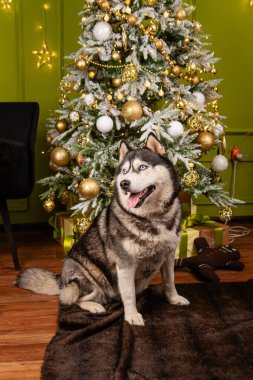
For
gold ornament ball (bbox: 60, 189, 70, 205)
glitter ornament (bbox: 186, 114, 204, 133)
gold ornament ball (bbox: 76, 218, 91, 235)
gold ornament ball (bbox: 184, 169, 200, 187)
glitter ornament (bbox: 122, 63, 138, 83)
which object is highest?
glitter ornament (bbox: 122, 63, 138, 83)

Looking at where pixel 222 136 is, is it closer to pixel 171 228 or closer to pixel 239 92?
pixel 239 92

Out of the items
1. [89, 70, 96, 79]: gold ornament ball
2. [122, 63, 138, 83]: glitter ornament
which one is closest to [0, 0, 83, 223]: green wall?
[89, 70, 96, 79]: gold ornament ball

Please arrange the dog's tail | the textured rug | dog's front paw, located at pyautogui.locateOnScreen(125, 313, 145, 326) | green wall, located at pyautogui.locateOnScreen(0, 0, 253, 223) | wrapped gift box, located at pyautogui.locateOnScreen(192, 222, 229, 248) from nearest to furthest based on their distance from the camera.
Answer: the textured rug < dog's front paw, located at pyautogui.locateOnScreen(125, 313, 145, 326) < the dog's tail < wrapped gift box, located at pyautogui.locateOnScreen(192, 222, 229, 248) < green wall, located at pyautogui.locateOnScreen(0, 0, 253, 223)

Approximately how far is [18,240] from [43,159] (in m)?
0.83

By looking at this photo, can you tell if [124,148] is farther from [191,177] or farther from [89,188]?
[191,177]

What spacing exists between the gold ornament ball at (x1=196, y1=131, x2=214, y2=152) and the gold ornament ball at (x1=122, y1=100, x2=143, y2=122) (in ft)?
1.82

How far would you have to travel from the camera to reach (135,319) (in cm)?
198

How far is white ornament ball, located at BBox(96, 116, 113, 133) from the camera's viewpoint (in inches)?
108

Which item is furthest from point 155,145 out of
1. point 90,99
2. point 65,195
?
point 65,195

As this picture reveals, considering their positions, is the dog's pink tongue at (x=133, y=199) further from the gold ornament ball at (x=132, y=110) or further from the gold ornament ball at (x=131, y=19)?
the gold ornament ball at (x=131, y=19)

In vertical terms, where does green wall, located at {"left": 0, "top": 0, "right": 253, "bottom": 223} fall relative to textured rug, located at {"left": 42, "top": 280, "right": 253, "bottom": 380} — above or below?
above

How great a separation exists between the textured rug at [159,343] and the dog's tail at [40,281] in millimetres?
235

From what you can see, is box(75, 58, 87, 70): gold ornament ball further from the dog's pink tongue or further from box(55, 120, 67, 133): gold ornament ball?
the dog's pink tongue

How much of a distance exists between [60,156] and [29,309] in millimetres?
1243
